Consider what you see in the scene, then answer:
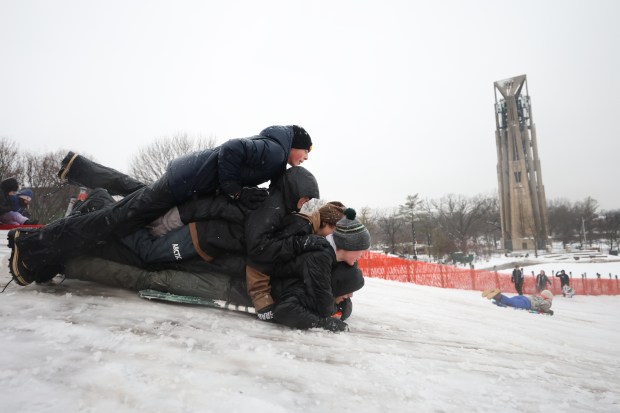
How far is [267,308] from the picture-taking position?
8.81ft

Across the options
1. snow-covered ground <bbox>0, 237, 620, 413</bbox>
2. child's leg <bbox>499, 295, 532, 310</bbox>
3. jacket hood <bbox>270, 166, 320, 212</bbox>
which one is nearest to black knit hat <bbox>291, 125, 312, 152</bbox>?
jacket hood <bbox>270, 166, 320, 212</bbox>

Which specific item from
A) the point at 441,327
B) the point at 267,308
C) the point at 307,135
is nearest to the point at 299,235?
the point at 267,308

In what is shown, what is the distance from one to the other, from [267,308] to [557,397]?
191 centimetres

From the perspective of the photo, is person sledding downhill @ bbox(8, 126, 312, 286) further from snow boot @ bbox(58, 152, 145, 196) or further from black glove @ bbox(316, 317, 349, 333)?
black glove @ bbox(316, 317, 349, 333)

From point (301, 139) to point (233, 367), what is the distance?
211 cm

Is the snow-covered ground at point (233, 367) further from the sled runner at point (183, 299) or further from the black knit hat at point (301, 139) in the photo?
the black knit hat at point (301, 139)

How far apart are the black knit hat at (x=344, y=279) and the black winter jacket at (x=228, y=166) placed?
103 centimetres

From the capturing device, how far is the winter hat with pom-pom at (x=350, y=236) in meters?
2.84

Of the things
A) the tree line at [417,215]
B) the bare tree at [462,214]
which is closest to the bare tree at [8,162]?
the tree line at [417,215]

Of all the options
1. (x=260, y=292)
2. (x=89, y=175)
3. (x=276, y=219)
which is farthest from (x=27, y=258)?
(x=276, y=219)

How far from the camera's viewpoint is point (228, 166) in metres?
2.64

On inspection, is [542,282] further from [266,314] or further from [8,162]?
[8,162]

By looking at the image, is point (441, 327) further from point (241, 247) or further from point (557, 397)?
point (241, 247)

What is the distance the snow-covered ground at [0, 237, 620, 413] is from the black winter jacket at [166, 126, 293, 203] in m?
0.98
